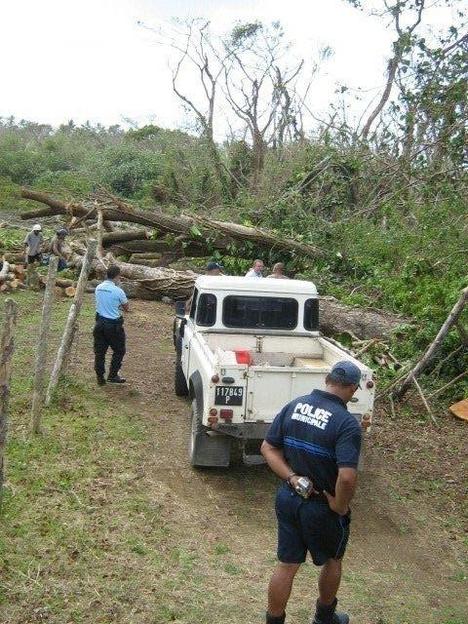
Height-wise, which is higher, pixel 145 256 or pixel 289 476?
pixel 145 256

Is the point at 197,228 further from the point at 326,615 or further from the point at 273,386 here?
the point at 326,615

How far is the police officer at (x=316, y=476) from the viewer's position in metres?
3.93

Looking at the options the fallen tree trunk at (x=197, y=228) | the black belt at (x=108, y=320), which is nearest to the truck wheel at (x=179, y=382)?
the black belt at (x=108, y=320)

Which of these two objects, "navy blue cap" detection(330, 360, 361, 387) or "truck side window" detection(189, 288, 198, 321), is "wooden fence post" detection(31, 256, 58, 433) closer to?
"truck side window" detection(189, 288, 198, 321)

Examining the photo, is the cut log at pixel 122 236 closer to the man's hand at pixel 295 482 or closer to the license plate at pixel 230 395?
the license plate at pixel 230 395

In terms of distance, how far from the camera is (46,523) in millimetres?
5664

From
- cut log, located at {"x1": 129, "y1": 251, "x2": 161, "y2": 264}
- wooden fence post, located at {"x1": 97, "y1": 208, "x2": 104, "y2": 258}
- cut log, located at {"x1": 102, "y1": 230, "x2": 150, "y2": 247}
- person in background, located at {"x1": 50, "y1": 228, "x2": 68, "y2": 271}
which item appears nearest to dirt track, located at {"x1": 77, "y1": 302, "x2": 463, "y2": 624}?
person in background, located at {"x1": 50, "y1": 228, "x2": 68, "y2": 271}

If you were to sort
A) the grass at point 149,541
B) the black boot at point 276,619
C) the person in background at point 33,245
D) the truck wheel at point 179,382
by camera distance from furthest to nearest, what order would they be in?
the person in background at point 33,245 → the truck wheel at point 179,382 → the grass at point 149,541 → the black boot at point 276,619

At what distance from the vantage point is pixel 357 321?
12.7 m

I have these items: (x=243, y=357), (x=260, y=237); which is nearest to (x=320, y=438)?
(x=243, y=357)

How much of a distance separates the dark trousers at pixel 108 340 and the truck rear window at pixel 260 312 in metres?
1.83

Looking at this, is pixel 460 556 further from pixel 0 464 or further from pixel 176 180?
pixel 176 180

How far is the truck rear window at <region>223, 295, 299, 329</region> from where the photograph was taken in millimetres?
8477

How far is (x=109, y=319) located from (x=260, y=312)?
7.21 feet
